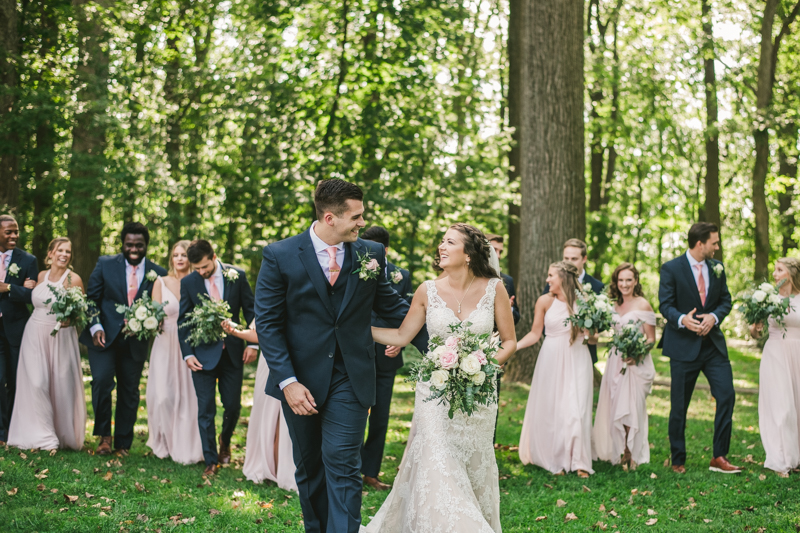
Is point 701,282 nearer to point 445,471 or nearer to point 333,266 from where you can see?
point 445,471

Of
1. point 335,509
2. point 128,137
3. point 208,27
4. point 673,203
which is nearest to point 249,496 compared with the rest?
point 335,509

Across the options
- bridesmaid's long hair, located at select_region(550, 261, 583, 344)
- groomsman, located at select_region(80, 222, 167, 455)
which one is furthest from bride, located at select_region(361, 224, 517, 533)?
groomsman, located at select_region(80, 222, 167, 455)

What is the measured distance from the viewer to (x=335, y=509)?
4312 mm

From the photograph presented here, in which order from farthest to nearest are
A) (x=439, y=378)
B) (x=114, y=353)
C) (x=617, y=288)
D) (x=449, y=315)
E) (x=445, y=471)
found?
(x=617, y=288), (x=114, y=353), (x=449, y=315), (x=445, y=471), (x=439, y=378)

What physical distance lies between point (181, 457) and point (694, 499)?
5440 millimetres

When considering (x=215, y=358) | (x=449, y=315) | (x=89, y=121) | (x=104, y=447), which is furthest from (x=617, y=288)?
(x=89, y=121)

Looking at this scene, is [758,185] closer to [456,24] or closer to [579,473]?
[456,24]

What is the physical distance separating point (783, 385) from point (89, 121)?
1172 centimetres

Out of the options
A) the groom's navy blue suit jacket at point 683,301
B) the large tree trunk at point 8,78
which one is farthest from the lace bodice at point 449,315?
the large tree trunk at point 8,78

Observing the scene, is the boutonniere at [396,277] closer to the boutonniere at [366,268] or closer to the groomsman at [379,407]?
the groomsman at [379,407]

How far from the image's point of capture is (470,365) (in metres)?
4.70

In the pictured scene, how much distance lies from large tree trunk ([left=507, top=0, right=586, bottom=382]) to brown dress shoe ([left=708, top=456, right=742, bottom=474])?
14.6 ft

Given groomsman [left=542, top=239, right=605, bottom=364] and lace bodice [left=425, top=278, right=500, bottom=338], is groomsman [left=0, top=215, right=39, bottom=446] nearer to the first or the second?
lace bodice [left=425, top=278, right=500, bottom=338]

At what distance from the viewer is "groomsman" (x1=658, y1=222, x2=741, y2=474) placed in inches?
299
